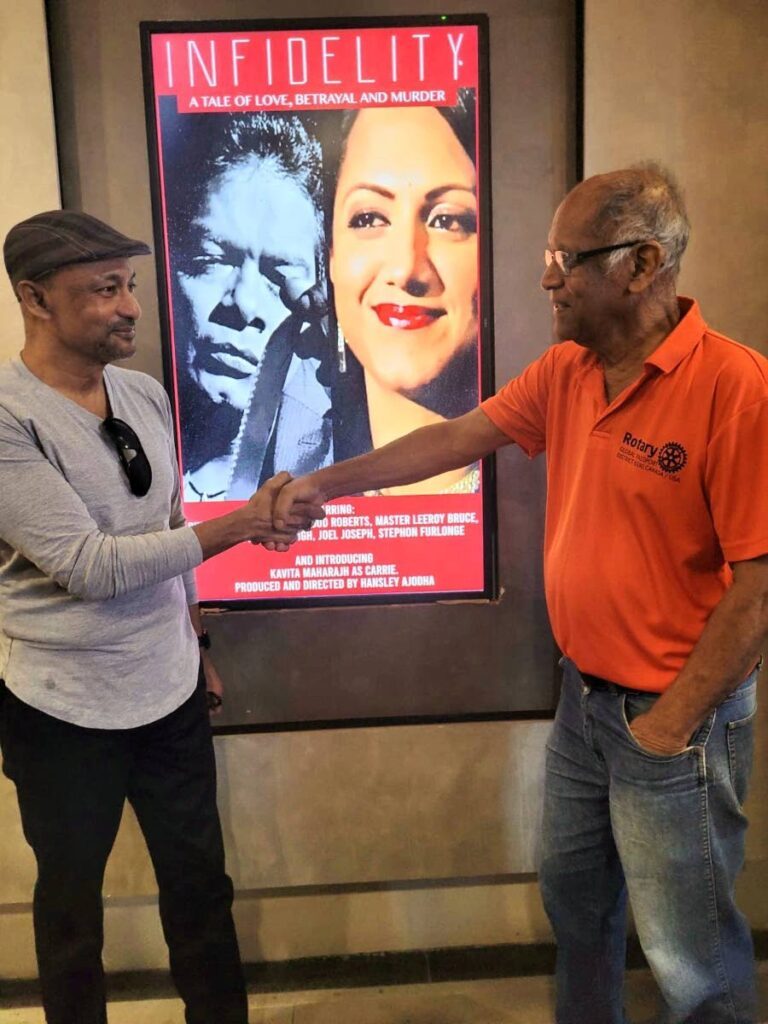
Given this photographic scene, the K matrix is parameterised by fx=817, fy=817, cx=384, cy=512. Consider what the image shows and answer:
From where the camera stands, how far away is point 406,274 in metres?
1.94

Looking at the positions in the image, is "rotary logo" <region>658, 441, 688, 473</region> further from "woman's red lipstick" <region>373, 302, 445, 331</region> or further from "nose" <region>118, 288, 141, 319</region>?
"nose" <region>118, 288, 141, 319</region>

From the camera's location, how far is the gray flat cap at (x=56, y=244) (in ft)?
4.72

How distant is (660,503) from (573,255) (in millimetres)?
444

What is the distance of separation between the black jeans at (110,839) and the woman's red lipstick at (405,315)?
0.96m

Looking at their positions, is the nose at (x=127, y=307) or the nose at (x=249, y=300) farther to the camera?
the nose at (x=249, y=300)

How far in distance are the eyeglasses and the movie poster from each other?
1.72ft

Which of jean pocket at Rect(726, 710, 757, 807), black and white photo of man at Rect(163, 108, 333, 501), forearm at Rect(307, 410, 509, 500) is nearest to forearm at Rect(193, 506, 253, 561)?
forearm at Rect(307, 410, 509, 500)

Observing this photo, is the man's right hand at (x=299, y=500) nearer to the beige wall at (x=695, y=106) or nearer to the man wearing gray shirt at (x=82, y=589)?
the man wearing gray shirt at (x=82, y=589)

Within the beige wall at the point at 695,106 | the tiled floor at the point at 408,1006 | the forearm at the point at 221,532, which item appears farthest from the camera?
the tiled floor at the point at 408,1006

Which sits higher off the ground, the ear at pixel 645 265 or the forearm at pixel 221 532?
the ear at pixel 645 265

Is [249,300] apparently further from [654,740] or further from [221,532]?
[654,740]

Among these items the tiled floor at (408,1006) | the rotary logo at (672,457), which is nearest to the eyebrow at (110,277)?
the rotary logo at (672,457)

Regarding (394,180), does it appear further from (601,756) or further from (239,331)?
(601,756)

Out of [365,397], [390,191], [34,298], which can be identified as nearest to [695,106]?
Answer: [390,191]
